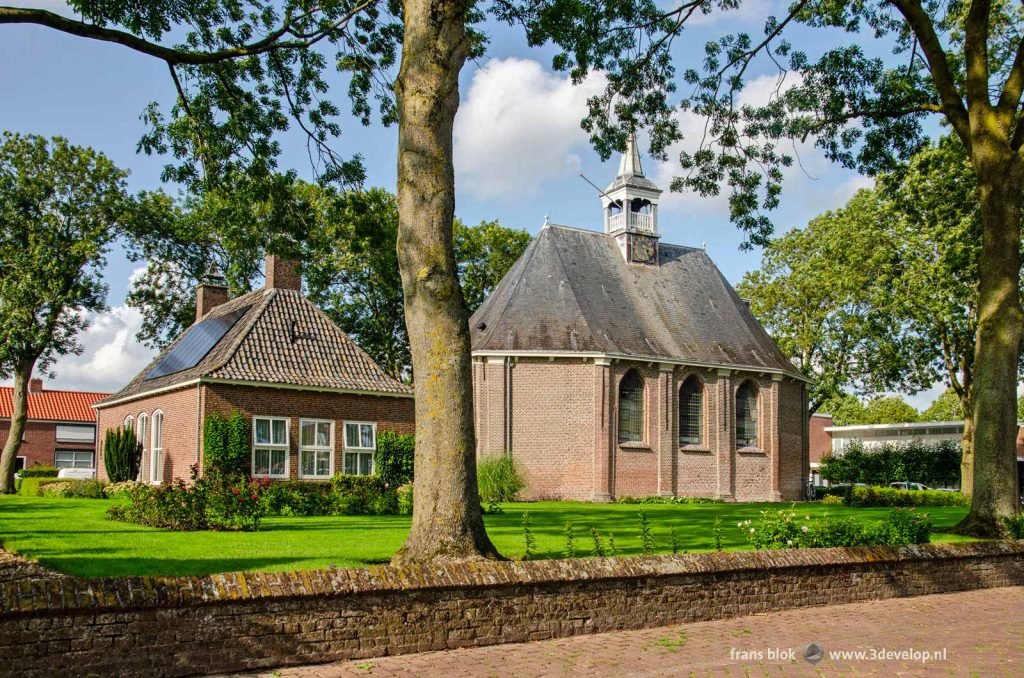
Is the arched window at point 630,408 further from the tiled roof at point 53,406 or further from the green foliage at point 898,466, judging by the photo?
the tiled roof at point 53,406

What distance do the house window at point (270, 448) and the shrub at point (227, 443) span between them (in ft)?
1.36

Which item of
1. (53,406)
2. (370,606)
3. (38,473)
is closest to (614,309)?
(370,606)

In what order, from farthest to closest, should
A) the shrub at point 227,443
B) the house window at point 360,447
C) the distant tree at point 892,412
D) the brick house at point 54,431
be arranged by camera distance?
the distant tree at point 892,412 → the brick house at point 54,431 → the house window at point 360,447 → the shrub at point 227,443

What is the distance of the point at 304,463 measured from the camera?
26469 mm

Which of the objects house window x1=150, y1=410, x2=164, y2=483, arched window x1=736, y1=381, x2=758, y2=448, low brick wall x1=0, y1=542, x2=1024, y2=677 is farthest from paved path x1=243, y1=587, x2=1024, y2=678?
arched window x1=736, y1=381, x2=758, y2=448

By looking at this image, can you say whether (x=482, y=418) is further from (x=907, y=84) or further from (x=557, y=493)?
(x=907, y=84)

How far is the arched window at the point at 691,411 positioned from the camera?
3628 cm

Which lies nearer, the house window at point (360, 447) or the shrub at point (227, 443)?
the shrub at point (227, 443)

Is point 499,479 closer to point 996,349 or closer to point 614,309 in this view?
point 614,309

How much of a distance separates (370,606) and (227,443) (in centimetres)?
1834

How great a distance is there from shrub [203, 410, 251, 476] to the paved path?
701 inches

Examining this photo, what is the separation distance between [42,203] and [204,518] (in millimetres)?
24632

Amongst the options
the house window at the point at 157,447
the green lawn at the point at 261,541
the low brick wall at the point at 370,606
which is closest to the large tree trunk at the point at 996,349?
the green lawn at the point at 261,541

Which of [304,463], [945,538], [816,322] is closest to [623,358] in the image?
[304,463]
